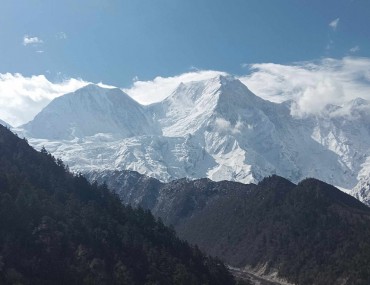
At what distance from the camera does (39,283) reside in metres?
198

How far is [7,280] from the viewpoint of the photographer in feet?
625

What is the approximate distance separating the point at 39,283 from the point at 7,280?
34.8ft
